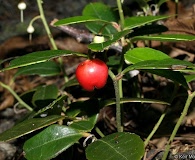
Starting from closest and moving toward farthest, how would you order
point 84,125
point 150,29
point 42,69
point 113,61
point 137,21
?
1. point 84,125
2. point 137,21
3. point 150,29
4. point 113,61
5. point 42,69

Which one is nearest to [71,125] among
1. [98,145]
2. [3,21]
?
[98,145]

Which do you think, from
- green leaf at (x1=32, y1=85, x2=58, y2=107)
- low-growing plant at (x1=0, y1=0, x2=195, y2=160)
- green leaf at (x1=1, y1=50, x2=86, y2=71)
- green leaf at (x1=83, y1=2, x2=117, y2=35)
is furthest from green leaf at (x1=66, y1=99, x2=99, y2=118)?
green leaf at (x1=83, y1=2, x2=117, y2=35)

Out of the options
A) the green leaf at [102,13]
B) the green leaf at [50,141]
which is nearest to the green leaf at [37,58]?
the green leaf at [50,141]

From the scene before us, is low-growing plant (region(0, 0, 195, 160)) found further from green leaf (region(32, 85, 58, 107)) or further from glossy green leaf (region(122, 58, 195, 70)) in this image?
green leaf (region(32, 85, 58, 107))

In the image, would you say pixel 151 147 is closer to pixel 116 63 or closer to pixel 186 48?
pixel 116 63

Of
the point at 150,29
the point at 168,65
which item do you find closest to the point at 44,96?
the point at 150,29

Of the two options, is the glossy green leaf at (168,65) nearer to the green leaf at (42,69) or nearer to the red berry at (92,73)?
the red berry at (92,73)

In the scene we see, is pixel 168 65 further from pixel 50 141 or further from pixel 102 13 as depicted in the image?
pixel 102 13
